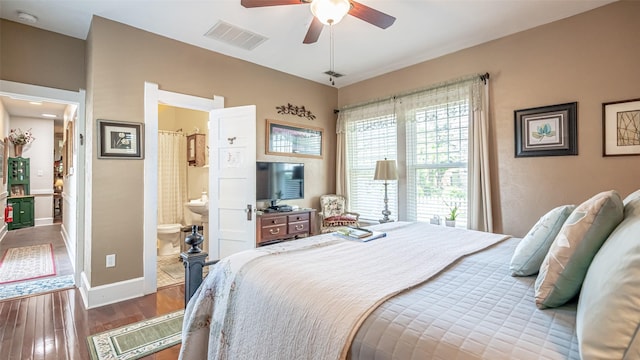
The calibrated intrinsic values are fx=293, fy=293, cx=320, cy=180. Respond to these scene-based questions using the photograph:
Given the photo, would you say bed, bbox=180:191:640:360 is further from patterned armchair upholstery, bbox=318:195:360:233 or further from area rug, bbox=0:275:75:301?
area rug, bbox=0:275:75:301

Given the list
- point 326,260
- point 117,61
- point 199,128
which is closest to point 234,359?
point 326,260

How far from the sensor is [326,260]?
5.03ft

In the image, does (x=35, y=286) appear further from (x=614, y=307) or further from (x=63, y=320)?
(x=614, y=307)

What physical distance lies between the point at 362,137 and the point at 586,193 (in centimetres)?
271

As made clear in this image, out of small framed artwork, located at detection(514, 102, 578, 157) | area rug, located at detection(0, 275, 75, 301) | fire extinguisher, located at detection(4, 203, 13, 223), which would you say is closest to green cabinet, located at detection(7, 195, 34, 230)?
fire extinguisher, located at detection(4, 203, 13, 223)

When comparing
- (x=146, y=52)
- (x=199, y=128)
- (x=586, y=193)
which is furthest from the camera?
(x=199, y=128)

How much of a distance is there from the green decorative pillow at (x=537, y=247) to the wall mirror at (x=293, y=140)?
10.9ft

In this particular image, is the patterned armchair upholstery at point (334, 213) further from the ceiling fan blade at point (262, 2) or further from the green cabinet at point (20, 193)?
the green cabinet at point (20, 193)

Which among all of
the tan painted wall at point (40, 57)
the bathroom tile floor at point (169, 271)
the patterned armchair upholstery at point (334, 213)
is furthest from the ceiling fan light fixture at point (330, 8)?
the bathroom tile floor at point (169, 271)

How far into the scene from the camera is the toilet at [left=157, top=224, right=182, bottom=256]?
4.41m

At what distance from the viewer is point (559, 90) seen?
2850mm

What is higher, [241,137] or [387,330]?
[241,137]

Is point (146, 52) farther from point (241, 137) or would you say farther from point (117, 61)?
point (241, 137)

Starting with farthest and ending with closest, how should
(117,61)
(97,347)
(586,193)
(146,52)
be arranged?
(146,52) → (117,61) → (586,193) → (97,347)
